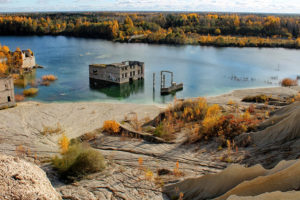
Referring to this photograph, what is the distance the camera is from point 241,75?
4544 centimetres

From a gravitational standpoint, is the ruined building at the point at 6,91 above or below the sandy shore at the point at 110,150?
above

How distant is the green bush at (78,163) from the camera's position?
40.2 feet

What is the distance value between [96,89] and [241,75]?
897 inches

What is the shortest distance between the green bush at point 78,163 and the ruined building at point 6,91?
16.0m

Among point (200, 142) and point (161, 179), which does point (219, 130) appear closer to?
point (200, 142)

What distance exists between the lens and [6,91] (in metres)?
26.2

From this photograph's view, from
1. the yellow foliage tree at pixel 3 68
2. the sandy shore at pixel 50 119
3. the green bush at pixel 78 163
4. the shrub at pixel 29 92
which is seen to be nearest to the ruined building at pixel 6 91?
the sandy shore at pixel 50 119

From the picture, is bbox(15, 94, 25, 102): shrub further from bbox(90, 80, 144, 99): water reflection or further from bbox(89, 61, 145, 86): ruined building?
bbox(89, 61, 145, 86): ruined building

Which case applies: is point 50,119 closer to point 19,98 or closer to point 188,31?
point 19,98

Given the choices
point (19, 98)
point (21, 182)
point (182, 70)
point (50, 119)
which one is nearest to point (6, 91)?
point (19, 98)

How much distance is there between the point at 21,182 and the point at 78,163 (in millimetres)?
6838

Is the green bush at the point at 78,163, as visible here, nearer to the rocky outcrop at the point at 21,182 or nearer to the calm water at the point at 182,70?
the rocky outcrop at the point at 21,182

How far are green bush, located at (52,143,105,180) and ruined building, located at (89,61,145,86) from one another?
85.5 ft

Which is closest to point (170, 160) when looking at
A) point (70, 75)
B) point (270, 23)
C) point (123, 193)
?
point (123, 193)
